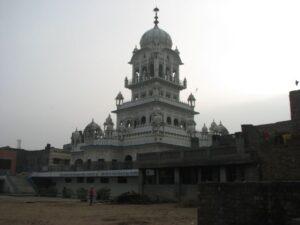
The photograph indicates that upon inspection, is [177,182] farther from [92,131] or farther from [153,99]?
[92,131]

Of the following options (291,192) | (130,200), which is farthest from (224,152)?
(291,192)

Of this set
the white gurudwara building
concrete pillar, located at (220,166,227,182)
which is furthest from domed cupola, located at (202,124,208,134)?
concrete pillar, located at (220,166,227,182)

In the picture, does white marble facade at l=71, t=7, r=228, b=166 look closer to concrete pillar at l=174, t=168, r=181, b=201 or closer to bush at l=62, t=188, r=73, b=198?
bush at l=62, t=188, r=73, b=198

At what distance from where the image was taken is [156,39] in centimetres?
6506

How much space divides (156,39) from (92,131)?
19528 millimetres

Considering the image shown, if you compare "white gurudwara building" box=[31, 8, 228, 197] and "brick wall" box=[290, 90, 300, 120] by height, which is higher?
"white gurudwara building" box=[31, 8, 228, 197]

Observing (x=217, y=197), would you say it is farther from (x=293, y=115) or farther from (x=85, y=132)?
(x=85, y=132)

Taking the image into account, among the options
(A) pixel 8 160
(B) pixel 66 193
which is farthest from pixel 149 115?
(A) pixel 8 160

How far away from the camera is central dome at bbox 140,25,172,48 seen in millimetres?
64875

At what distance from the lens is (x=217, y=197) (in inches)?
534

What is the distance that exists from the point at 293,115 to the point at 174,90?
46102mm

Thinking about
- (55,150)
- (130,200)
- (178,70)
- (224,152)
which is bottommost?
(130,200)

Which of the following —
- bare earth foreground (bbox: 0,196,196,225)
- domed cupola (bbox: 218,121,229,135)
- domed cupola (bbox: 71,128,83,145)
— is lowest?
bare earth foreground (bbox: 0,196,196,225)

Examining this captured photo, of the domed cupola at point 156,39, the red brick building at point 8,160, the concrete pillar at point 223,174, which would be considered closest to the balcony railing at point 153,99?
the domed cupola at point 156,39
